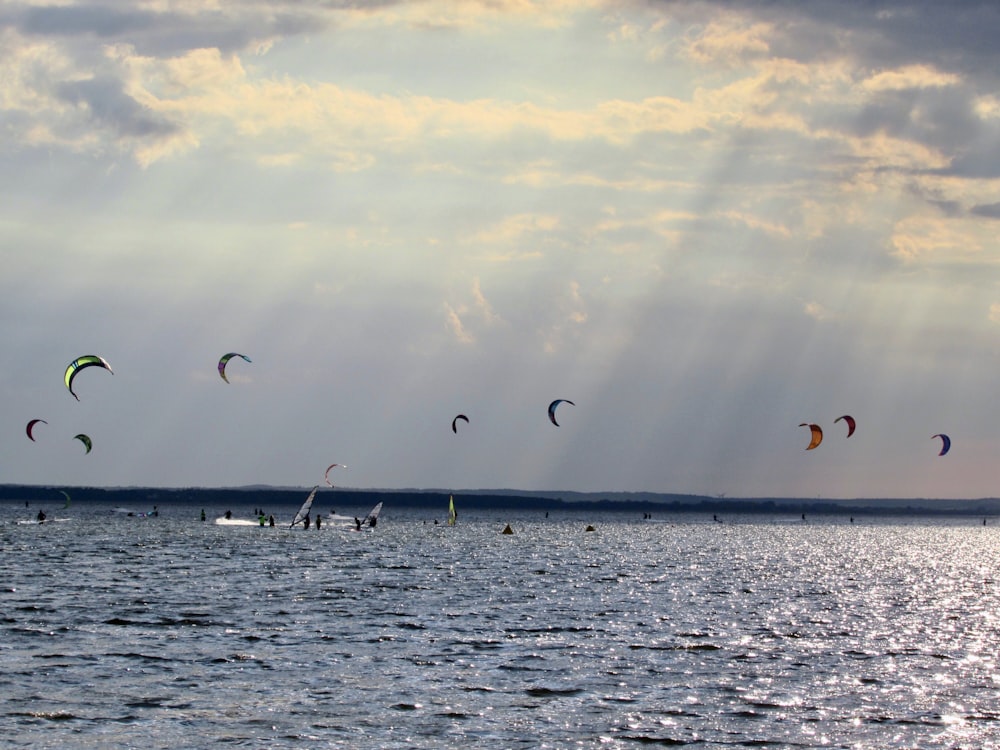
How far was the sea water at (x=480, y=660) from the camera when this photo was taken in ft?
66.0

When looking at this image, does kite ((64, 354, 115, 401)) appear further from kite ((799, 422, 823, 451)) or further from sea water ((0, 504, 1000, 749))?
kite ((799, 422, 823, 451))

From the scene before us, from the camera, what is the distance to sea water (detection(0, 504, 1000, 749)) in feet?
66.0

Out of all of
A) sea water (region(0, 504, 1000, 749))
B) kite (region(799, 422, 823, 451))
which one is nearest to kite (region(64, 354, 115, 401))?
sea water (region(0, 504, 1000, 749))

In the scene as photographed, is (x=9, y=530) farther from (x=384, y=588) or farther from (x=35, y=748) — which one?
(x=35, y=748)

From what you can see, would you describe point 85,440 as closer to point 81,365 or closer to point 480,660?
point 81,365

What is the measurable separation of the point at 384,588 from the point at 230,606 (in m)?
9.06

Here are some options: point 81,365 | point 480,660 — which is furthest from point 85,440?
point 480,660

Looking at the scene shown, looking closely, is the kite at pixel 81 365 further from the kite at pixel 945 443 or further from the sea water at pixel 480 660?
the kite at pixel 945 443

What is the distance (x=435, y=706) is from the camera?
21969mm

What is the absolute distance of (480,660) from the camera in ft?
89.7

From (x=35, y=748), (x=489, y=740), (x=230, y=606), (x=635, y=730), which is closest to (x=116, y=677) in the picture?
(x=35, y=748)

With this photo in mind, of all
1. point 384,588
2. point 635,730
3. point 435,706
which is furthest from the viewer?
point 384,588

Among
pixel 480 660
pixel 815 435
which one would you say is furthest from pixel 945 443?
pixel 480 660

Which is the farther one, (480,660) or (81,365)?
(81,365)
